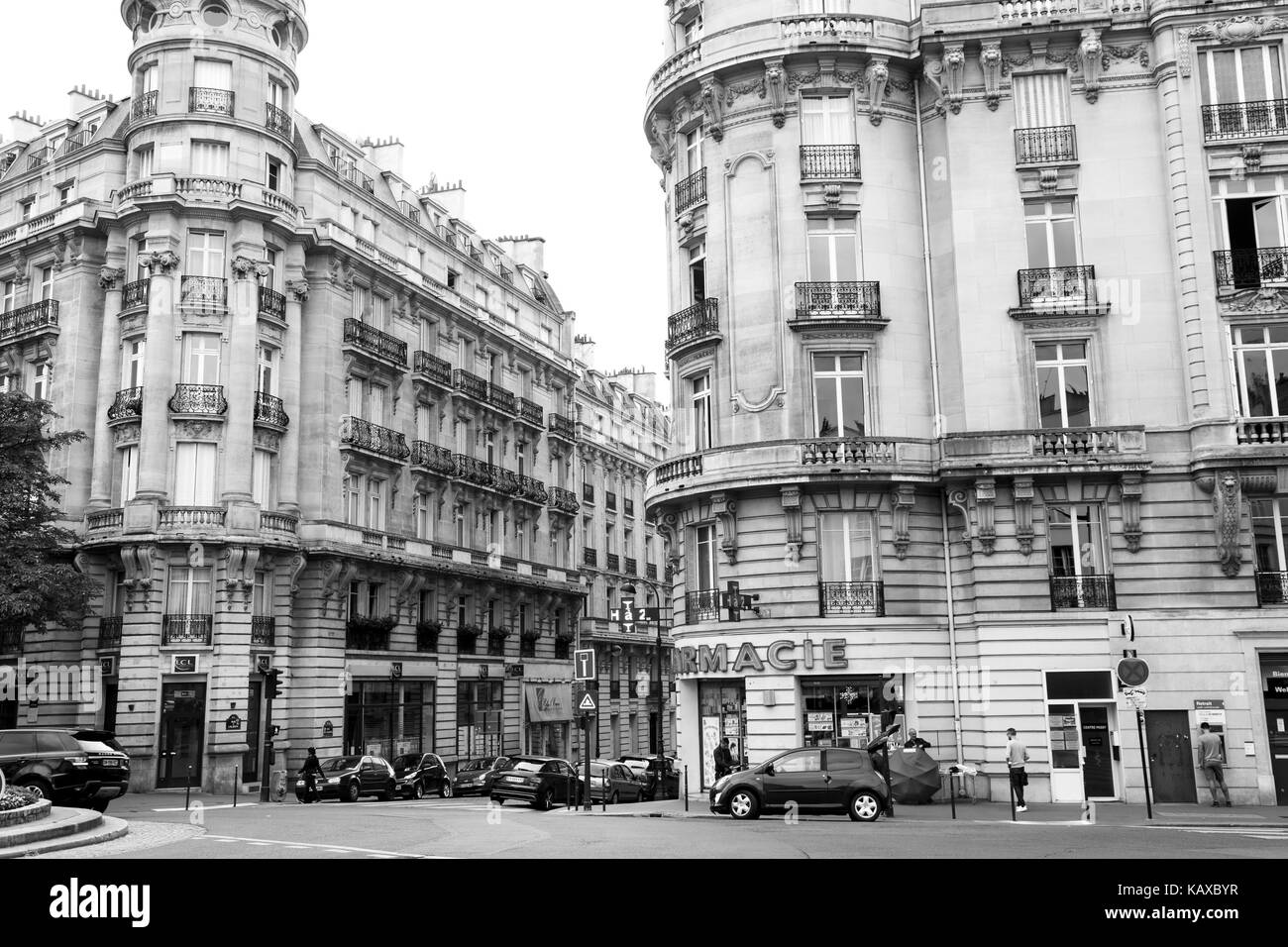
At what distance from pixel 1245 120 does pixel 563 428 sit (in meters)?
43.0

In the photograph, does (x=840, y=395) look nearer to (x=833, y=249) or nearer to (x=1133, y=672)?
(x=833, y=249)

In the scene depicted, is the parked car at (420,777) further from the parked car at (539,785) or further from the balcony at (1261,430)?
the balcony at (1261,430)

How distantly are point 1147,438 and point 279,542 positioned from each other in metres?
30.2

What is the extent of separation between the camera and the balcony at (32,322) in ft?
153

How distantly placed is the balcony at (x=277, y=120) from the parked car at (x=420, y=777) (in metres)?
25.3

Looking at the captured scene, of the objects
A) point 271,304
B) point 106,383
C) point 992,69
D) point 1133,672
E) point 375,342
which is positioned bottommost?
point 1133,672

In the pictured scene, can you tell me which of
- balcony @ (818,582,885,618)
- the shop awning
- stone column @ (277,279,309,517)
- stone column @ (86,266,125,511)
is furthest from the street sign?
the shop awning

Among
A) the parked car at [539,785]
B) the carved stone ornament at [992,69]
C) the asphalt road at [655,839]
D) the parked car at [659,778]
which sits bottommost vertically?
the parked car at [659,778]

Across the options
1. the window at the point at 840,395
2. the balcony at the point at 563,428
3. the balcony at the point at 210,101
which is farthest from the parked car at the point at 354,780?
the balcony at the point at 563,428

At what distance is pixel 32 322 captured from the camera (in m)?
47.3

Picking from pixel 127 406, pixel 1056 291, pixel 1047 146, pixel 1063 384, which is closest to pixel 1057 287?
pixel 1056 291

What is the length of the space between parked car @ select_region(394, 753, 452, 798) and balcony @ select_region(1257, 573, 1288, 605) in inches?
1036

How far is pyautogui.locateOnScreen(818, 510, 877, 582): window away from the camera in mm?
30812

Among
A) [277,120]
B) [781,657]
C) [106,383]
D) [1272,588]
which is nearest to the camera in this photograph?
[1272,588]
